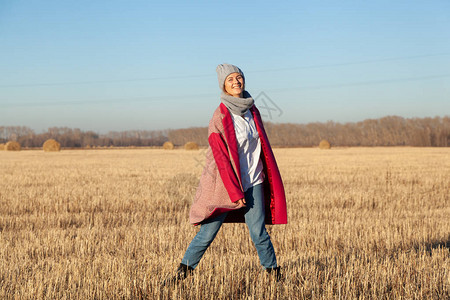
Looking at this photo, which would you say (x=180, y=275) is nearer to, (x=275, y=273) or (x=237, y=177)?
(x=275, y=273)

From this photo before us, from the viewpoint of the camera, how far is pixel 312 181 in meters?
14.4

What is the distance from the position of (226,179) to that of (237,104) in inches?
24.0

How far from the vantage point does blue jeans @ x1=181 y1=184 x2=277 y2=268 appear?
358 cm

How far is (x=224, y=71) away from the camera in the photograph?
144 inches

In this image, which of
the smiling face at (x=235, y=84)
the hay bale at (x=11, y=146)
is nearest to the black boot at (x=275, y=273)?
the smiling face at (x=235, y=84)

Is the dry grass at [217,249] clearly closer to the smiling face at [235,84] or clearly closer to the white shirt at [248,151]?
the white shirt at [248,151]

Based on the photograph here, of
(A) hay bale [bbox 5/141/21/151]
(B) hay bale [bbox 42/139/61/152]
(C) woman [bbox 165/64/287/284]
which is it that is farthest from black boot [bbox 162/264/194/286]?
(A) hay bale [bbox 5/141/21/151]

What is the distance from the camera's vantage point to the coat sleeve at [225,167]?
11.2 feet

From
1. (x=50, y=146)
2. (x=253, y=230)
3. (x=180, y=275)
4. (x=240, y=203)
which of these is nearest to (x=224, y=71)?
(x=240, y=203)

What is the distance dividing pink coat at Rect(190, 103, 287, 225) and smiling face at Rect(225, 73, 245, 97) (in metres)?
0.14

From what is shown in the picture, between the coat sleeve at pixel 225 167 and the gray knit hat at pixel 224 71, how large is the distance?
1.51 feet

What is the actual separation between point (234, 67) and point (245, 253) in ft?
7.80

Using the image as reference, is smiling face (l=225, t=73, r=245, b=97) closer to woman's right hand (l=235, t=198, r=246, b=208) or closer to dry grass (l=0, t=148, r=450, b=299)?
woman's right hand (l=235, t=198, r=246, b=208)

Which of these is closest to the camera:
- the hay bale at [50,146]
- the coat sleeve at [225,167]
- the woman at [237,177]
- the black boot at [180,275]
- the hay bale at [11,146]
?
the coat sleeve at [225,167]
